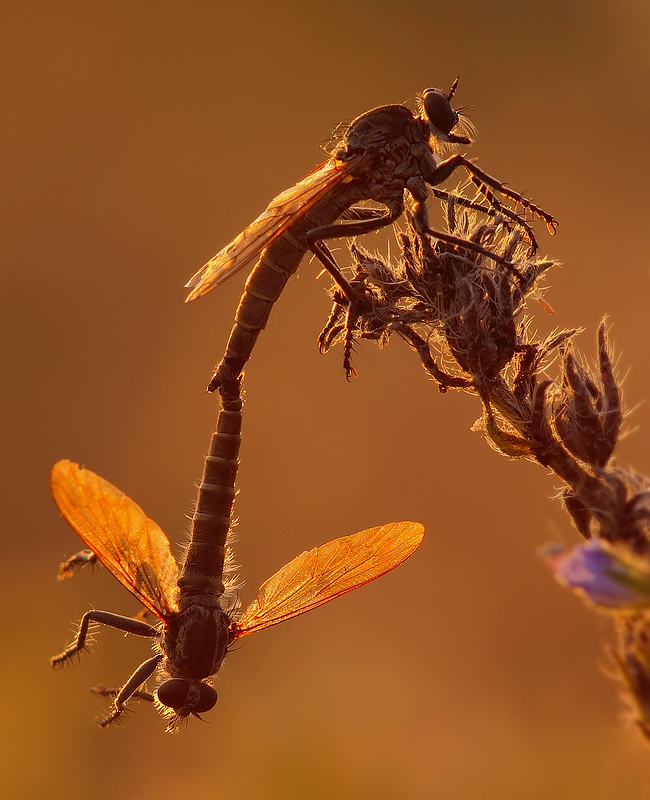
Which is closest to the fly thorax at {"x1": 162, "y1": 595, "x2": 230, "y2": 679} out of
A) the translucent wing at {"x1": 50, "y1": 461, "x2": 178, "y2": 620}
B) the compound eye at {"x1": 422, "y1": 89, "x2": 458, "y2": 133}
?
the translucent wing at {"x1": 50, "y1": 461, "x2": 178, "y2": 620}

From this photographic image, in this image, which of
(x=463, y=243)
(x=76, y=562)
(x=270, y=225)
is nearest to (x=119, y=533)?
(x=76, y=562)

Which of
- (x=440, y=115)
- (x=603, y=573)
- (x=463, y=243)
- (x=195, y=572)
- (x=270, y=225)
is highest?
(x=440, y=115)

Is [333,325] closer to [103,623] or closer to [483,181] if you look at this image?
[483,181]

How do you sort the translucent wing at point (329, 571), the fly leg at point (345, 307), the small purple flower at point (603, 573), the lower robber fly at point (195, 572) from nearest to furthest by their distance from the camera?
the small purple flower at point (603, 573), the fly leg at point (345, 307), the translucent wing at point (329, 571), the lower robber fly at point (195, 572)

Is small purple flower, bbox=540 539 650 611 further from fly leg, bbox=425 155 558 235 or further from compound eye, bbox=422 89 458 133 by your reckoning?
compound eye, bbox=422 89 458 133

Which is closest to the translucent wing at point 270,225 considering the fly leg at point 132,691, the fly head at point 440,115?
the fly head at point 440,115

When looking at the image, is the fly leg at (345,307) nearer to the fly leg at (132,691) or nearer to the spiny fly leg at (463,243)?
the spiny fly leg at (463,243)

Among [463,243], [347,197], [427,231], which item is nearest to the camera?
[463,243]

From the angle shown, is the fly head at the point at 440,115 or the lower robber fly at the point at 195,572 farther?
the fly head at the point at 440,115
